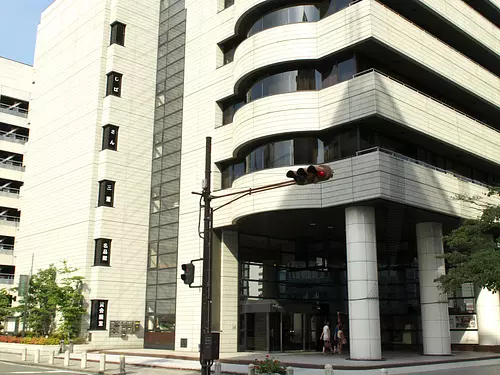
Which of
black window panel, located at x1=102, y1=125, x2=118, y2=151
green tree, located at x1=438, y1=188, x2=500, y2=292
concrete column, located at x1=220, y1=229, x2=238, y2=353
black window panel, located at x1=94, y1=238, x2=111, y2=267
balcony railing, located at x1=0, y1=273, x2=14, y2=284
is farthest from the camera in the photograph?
balcony railing, located at x1=0, y1=273, x2=14, y2=284

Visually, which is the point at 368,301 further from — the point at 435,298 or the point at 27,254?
the point at 27,254

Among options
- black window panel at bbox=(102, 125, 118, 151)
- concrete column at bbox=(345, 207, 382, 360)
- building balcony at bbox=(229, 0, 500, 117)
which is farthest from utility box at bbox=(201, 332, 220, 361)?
black window panel at bbox=(102, 125, 118, 151)

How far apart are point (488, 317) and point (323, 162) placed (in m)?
16.6

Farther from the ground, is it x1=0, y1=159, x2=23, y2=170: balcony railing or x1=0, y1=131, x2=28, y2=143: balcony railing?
x1=0, y1=131, x2=28, y2=143: balcony railing

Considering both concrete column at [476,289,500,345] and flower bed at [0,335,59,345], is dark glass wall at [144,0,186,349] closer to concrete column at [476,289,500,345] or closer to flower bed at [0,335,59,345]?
flower bed at [0,335,59,345]

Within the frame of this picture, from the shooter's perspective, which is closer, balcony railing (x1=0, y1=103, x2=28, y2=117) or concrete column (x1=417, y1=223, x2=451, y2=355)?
concrete column (x1=417, y1=223, x2=451, y2=355)

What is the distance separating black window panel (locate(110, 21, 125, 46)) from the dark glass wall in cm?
313

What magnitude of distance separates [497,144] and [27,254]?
3998 centimetres

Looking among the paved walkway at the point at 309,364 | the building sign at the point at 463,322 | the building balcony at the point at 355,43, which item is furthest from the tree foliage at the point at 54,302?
the building sign at the point at 463,322

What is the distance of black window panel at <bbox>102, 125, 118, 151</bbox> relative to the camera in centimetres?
4362

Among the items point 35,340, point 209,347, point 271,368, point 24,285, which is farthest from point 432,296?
point 24,285

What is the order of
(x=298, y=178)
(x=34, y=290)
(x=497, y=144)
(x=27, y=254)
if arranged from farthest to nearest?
(x=27, y=254), (x=34, y=290), (x=497, y=144), (x=298, y=178)

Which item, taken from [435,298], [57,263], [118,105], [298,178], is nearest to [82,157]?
[118,105]

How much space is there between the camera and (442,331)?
102ft
